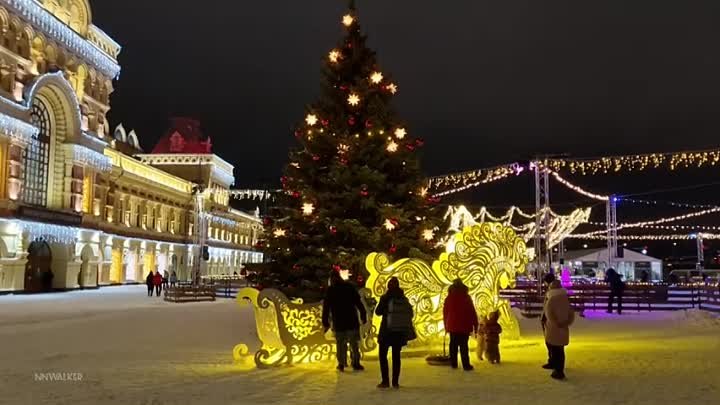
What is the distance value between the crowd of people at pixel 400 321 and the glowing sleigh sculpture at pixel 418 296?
52 cm

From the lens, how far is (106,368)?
420 inches

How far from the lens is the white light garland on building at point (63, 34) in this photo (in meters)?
35.6

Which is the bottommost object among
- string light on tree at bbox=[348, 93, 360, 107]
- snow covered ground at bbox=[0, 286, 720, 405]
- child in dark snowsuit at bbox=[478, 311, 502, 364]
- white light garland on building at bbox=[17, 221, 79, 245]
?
snow covered ground at bbox=[0, 286, 720, 405]

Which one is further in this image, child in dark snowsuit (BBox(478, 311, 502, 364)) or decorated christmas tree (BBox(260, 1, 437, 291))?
decorated christmas tree (BBox(260, 1, 437, 291))

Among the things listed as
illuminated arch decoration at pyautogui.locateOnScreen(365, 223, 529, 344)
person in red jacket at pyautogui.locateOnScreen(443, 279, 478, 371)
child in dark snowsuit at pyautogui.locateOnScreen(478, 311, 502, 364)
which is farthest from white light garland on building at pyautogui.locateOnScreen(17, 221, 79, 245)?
person in red jacket at pyautogui.locateOnScreen(443, 279, 478, 371)

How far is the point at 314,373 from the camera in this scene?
33.7ft

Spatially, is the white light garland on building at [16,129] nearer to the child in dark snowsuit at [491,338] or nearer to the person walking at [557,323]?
the child in dark snowsuit at [491,338]

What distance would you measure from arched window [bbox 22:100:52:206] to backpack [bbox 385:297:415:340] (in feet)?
109

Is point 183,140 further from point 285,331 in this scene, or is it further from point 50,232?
point 285,331

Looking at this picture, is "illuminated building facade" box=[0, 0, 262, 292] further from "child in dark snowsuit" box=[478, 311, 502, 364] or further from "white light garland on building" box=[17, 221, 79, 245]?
"child in dark snowsuit" box=[478, 311, 502, 364]

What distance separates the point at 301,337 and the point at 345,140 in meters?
4.95

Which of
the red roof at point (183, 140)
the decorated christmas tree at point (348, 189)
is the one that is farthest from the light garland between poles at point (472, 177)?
the red roof at point (183, 140)

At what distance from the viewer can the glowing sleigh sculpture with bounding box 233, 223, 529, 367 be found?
36.8 ft

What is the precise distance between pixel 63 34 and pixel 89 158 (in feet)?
25.0
